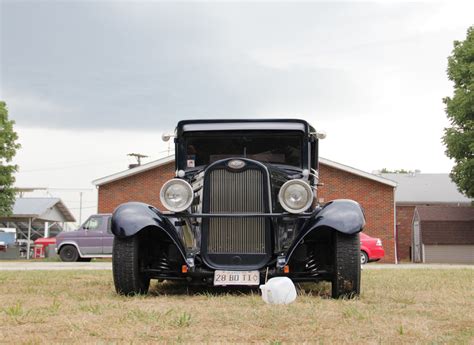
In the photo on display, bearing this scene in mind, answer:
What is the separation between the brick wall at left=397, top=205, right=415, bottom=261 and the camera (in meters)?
37.5

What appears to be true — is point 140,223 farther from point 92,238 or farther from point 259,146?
point 92,238

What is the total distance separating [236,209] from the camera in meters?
6.54

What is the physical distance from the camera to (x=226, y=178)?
6609 millimetres

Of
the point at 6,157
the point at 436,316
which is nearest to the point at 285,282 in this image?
the point at 436,316

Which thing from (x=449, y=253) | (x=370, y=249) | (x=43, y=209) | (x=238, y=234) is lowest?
(x=449, y=253)

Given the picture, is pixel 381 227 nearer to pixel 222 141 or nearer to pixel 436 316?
pixel 222 141

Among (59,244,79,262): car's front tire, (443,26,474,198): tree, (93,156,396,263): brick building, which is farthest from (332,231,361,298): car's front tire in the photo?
(443,26,474,198): tree

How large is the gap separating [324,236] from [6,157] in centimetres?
3034

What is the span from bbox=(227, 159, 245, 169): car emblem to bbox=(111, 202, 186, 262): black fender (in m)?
0.88

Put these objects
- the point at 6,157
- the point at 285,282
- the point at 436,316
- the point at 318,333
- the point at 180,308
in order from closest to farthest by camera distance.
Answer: the point at 318,333 < the point at 436,316 < the point at 180,308 < the point at 285,282 < the point at 6,157

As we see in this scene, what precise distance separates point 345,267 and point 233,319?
2.08 meters

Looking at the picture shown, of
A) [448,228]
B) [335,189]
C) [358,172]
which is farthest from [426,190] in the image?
[335,189]

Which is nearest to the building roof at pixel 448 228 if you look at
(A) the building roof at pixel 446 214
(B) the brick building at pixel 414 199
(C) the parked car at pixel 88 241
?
(A) the building roof at pixel 446 214

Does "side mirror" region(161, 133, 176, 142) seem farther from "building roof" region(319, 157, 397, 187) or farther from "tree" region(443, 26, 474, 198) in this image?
"tree" region(443, 26, 474, 198)
